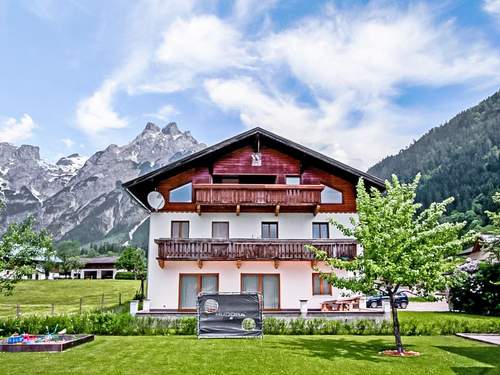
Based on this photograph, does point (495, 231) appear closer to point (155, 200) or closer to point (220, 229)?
point (220, 229)

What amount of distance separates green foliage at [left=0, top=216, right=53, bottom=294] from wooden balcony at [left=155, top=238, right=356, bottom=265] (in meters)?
5.89

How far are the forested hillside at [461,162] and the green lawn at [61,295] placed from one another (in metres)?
57.9

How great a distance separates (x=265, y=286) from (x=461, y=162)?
10870cm

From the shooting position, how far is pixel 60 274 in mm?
91312

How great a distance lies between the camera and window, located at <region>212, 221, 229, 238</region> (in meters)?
27.8

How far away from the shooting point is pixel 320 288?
1073 inches

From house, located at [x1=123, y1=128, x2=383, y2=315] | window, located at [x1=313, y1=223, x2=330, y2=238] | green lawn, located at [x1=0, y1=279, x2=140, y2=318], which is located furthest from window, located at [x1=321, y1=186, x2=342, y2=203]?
green lawn, located at [x1=0, y1=279, x2=140, y2=318]

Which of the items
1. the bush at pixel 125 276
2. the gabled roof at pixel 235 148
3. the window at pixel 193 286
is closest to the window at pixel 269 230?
the window at pixel 193 286

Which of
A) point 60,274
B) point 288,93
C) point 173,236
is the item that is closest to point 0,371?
point 173,236

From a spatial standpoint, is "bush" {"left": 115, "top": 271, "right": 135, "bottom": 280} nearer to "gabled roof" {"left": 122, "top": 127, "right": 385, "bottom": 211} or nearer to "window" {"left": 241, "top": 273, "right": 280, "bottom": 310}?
"gabled roof" {"left": 122, "top": 127, "right": 385, "bottom": 211}

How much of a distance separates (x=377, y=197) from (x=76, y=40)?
17157mm

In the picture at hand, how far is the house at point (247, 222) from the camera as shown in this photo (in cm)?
2619

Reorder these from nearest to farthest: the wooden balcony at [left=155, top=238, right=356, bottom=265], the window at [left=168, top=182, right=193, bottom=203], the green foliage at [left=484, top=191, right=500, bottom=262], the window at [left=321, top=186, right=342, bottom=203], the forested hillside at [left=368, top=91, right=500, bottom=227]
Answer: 1. the green foliage at [left=484, top=191, right=500, bottom=262]
2. the wooden balcony at [left=155, top=238, right=356, bottom=265]
3. the window at [left=168, top=182, right=193, bottom=203]
4. the window at [left=321, top=186, right=342, bottom=203]
5. the forested hillside at [left=368, top=91, right=500, bottom=227]

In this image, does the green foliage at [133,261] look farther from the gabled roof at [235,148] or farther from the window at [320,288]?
the window at [320,288]
